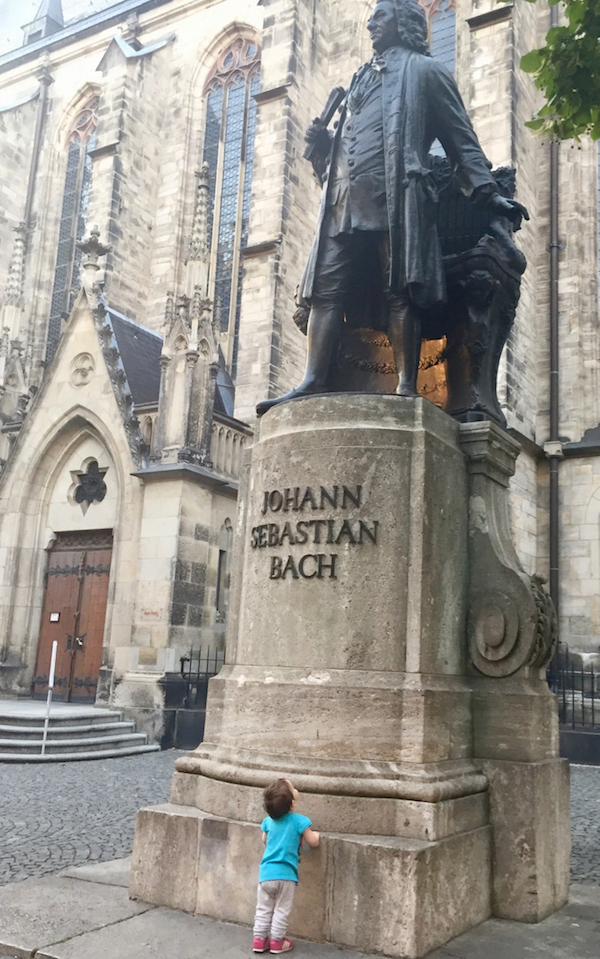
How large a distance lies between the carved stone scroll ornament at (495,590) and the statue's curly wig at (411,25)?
2443 mm

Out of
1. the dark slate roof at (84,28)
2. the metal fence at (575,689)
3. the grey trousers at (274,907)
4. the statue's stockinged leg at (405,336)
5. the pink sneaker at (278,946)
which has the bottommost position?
the pink sneaker at (278,946)

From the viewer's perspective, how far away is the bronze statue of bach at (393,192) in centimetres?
501

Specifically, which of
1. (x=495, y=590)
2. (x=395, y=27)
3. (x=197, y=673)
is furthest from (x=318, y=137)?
(x=197, y=673)

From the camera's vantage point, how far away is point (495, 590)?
4582mm

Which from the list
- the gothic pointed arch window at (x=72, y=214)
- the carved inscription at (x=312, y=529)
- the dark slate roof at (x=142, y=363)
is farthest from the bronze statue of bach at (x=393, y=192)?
the gothic pointed arch window at (x=72, y=214)

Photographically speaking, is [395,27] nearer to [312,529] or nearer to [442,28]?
[312,529]

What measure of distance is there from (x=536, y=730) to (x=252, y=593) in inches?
61.1

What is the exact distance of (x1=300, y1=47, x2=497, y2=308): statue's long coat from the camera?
4.98 m

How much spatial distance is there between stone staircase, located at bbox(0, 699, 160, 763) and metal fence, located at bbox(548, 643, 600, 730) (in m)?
5.90

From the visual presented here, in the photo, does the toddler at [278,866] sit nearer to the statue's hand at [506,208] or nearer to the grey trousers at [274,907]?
the grey trousers at [274,907]

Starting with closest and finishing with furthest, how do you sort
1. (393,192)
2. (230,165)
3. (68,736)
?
1. (393,192)
2. (68,736)
3. (230,165)

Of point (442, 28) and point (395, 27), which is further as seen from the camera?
point (442, 28)

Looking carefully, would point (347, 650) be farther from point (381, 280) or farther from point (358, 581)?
point (381, 280)

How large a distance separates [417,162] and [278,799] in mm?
3431
